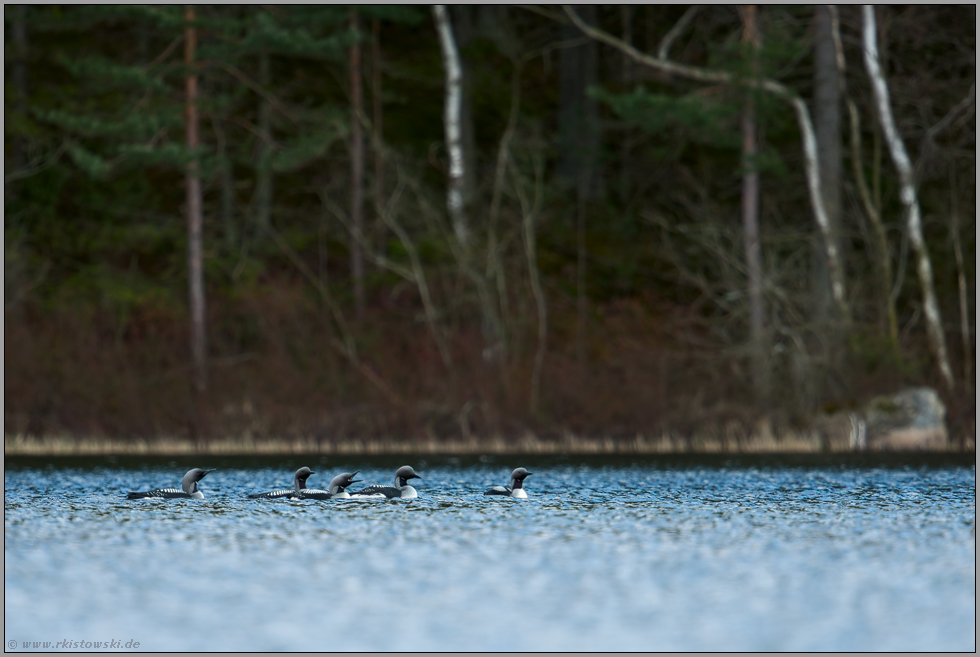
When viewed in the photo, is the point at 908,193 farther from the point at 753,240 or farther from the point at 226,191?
the point at 226,191

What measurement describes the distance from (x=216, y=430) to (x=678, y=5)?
20.3 metres

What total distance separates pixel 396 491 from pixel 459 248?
47.6 feet

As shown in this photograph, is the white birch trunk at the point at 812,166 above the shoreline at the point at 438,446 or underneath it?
above

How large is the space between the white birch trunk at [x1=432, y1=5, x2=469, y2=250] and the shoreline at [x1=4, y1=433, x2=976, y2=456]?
17.7ft

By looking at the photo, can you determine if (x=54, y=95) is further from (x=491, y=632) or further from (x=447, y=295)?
(x=491, y=632)

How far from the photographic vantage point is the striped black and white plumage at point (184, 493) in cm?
1672

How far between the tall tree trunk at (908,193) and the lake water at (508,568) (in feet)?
33.3

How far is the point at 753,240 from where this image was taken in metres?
28.5

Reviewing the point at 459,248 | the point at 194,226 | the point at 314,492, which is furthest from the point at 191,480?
the point at 459,248

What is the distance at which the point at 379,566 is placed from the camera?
11672mm

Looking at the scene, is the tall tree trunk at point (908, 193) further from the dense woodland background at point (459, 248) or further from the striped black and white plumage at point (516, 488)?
the striped black and white plumage at point (516, 488)

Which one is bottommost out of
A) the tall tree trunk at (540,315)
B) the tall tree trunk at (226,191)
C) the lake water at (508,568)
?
the lake water at (508,568)

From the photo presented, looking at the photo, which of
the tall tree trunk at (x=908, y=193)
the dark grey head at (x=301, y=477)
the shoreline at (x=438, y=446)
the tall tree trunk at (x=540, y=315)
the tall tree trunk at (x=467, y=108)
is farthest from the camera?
the tall tree trunk at (x=467, y=108)

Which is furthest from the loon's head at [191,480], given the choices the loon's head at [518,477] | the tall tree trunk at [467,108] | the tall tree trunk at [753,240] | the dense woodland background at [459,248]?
the tall tree trunk at [467,108]
